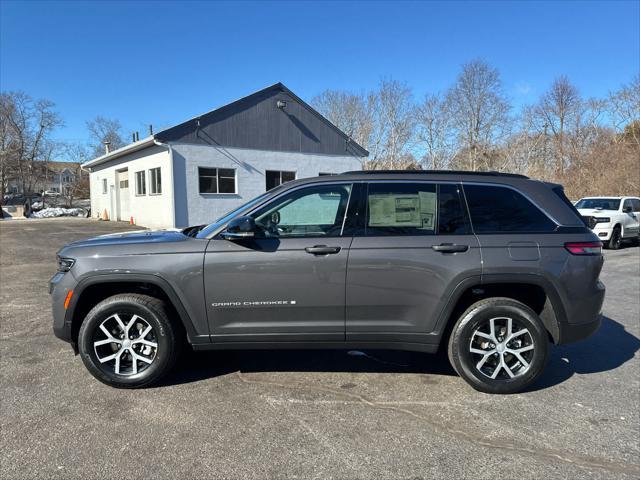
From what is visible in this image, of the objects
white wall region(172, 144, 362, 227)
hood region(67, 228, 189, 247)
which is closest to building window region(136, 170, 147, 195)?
white wall region(172, 144, 362, 227)

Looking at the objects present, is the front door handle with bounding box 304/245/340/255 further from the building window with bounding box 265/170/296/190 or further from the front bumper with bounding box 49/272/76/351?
the building window with bounding box 265/170/296/190

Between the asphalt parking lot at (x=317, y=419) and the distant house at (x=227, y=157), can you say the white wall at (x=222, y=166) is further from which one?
the asphalt parking lot at (x=317, y=419)

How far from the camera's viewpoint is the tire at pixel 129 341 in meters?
3.56

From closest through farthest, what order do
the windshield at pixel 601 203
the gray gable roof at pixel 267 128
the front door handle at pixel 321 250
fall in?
1. the front door handle at pixel 321 250
2. the windshield at pixel 601 203
3. the gray gable roof at pixel 267 128

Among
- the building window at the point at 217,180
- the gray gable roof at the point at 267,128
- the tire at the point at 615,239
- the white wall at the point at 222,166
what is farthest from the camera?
the building window at the point at 217,180

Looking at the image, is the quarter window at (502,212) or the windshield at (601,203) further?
the windshield at (601,203)

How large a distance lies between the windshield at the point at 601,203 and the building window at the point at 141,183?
18448 millimetres

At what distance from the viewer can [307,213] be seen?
3879 millimetres

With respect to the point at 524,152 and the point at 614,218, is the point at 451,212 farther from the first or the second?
the point at 524,152

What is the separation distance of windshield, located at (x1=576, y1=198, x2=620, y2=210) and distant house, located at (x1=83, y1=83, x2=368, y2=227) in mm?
10721

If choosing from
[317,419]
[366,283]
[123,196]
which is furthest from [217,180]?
[317,419]

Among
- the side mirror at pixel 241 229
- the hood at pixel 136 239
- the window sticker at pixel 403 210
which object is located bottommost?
the hood at pixel 136 239

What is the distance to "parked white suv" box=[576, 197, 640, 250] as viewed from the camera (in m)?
13.8

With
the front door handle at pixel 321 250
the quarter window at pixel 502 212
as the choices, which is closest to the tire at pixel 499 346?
the quarter window at pixel 502 212
